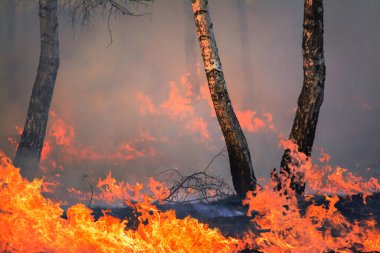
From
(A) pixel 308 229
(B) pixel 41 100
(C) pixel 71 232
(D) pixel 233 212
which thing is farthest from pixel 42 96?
(A) pixel 308 229

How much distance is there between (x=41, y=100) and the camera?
960 cm

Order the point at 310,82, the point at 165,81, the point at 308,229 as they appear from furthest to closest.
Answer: the point at 165,81
the point at 310,82
the point at 308,229

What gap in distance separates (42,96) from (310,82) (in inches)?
223

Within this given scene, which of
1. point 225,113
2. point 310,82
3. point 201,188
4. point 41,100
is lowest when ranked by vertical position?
point 201,188

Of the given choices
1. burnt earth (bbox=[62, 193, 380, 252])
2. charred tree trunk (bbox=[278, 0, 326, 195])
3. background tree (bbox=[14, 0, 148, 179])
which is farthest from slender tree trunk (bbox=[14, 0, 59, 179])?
charred tree trunk (bbox=[278, 0, 326, 195])

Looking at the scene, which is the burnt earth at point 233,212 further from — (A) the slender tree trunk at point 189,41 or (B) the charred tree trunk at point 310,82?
(A) the slender tree trunk at point 189,41

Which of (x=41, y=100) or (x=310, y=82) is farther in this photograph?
(x=41, y=100)

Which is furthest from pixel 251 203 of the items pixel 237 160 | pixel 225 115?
pixel 225 115

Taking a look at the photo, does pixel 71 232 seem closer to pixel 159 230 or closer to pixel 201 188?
pixel 159 230

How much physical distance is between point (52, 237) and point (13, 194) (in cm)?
70

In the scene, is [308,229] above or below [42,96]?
below

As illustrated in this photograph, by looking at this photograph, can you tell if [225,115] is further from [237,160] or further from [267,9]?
[267,9]

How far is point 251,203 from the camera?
23.2 ft

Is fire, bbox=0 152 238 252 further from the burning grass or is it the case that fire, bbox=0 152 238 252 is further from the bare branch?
the bare branch
